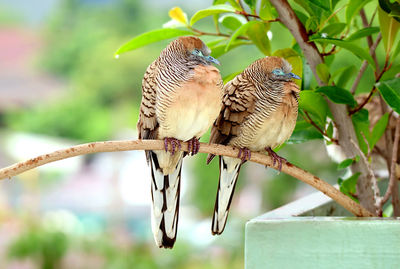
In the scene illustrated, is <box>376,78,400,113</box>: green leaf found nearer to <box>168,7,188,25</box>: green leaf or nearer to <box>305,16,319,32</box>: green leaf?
<box>305,16,319,32</box>: green leaf

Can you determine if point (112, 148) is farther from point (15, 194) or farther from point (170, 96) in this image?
point (15, 194)

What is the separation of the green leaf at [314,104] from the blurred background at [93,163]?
242 centimetres

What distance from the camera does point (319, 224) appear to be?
46 cm

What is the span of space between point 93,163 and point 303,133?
980 centimetres

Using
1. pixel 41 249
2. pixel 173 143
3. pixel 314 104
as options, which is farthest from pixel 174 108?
pixel 41 249

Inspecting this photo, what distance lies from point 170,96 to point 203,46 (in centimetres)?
6

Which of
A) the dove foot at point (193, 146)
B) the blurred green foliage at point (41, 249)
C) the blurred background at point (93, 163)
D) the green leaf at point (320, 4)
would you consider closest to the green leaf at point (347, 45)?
the green leaf at point (320, 4)

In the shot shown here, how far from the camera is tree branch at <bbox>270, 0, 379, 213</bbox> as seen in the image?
0.52m

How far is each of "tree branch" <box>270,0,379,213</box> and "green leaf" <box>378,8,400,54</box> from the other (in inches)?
2.6

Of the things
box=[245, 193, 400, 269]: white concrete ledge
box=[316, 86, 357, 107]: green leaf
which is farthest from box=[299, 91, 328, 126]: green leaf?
box=[245, 193, 400, 269]: white concrete ledge

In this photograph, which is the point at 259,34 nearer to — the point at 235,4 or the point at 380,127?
the point at 235,4

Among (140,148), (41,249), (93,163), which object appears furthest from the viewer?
(93,163)

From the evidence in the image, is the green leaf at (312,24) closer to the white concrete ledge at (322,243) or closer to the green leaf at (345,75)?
the green leaf at (345,75)

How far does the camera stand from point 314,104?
54 cm
